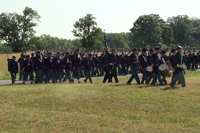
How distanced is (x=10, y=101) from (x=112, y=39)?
432 ft

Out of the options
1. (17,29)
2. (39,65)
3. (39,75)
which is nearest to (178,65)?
(39,65)

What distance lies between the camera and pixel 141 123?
9586 mm

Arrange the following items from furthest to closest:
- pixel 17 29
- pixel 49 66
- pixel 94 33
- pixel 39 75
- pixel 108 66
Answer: pixel 17 29 < pixel 94 33 < pixel 39 75 < pixel 49 66 < pixel 108 66

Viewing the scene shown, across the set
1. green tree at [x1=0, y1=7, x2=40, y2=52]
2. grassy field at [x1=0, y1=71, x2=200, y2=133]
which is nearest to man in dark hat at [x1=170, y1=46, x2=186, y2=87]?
grassy field at [x1=0, y1=71, x2=200, y2=133]

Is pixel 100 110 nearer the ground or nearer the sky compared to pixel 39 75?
nearer the ground

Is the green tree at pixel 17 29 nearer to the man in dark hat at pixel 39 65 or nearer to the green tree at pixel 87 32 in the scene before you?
the green tree at pixel 87 32

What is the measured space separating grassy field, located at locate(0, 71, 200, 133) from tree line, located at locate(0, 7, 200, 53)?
19958mm

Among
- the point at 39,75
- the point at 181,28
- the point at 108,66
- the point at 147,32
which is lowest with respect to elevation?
the point at 39,75

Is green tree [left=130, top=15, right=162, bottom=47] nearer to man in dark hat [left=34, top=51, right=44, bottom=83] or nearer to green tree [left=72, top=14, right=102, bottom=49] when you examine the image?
green tree [left=72, top=14, right=102, bottom=49]

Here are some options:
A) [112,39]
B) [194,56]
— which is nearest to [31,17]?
[194,56]

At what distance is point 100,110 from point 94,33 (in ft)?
121

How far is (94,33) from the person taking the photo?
156 feet

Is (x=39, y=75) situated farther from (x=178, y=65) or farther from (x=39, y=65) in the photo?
(x=178, y=65)

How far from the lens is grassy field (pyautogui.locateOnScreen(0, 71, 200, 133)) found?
9250 mm
